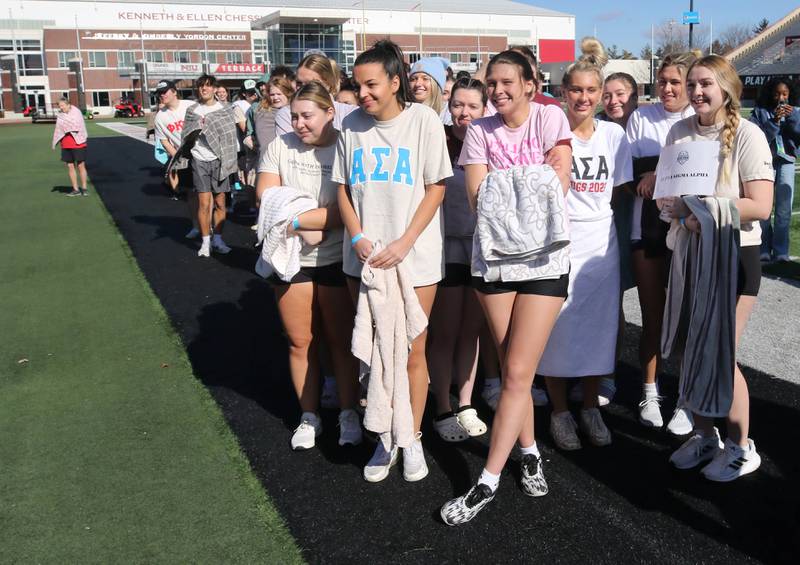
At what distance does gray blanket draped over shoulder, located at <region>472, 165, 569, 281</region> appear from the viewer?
10.00 feet

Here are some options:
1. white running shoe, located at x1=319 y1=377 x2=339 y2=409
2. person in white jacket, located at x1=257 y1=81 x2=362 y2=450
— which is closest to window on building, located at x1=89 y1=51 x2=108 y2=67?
white running shoe, located at x1=319 y1=377 x2=339 y2=409

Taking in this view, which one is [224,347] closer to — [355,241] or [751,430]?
[355,241]

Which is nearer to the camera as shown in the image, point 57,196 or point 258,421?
point 258,421

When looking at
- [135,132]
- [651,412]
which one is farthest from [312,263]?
[135,132]

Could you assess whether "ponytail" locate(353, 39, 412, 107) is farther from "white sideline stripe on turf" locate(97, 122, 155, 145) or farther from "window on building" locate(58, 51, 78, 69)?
"window on building" locate(58, 51, 78, 69)

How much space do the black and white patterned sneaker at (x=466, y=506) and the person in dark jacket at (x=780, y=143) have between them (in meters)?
5.67

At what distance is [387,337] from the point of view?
3.38 meters

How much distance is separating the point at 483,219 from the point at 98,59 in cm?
8967

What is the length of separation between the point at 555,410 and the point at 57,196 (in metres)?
Answer: 12.9

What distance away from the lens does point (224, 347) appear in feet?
18.4

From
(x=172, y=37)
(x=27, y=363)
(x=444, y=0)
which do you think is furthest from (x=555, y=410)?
(x=444, y=0)

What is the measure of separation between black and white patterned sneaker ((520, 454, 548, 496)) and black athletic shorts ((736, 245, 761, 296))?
119 cm

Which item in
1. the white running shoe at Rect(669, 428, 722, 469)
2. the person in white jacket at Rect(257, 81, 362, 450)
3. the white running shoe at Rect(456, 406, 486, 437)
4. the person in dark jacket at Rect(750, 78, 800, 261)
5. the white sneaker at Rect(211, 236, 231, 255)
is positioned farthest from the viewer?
the white sneaker at Rect(211, 236, 231, 255)

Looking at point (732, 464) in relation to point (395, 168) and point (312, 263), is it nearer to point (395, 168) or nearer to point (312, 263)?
point (395, 168)
